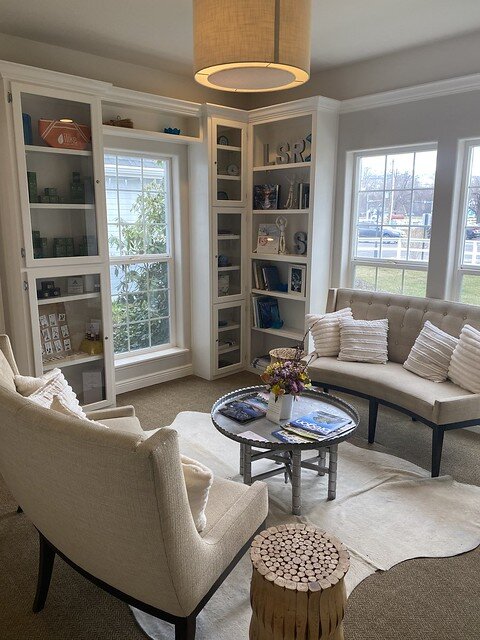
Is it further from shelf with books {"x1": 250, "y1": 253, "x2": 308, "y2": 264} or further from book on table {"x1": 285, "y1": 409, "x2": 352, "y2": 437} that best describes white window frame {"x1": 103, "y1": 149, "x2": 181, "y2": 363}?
book on table {"x1": 285, "y1": 409, "x2": 352, "y2": 437}

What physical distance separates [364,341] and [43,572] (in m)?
2.61

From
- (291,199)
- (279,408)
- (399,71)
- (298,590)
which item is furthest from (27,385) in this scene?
(399,71)

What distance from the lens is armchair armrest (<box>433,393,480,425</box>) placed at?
289 centimetres

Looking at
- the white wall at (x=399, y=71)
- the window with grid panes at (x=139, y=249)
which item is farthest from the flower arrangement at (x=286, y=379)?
the white wall at (x=399, y=71)

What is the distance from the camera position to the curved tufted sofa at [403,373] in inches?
116

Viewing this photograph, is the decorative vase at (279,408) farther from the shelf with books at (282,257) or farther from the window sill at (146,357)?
the window sill at (146,357)

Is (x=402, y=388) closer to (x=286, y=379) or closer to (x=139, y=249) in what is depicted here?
(x=286, y=379)

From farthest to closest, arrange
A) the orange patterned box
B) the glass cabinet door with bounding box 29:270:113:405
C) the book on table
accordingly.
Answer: the glass cabinet door with bounding box 29:270:113:405, the orange patterned box, the book on table

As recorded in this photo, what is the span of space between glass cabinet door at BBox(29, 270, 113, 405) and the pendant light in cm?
215

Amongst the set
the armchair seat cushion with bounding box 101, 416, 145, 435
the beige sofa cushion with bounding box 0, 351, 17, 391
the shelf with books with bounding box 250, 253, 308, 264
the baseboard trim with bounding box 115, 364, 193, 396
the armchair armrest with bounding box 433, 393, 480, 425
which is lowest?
the baseboard trim with bounding box 115, 364, 193, 396

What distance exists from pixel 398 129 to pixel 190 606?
361 cm

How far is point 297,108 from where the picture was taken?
13.5 ft

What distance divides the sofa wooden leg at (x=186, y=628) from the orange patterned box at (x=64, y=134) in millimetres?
3072

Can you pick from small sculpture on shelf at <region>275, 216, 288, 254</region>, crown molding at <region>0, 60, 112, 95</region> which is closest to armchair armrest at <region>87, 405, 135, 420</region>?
crown molding at <region>0, 60, 112, 95</region>
